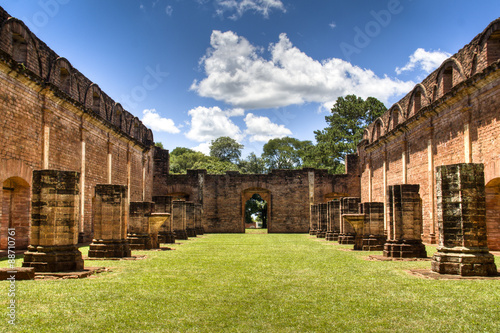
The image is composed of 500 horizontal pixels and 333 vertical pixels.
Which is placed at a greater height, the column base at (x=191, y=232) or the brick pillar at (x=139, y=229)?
the brick pillar at (x=139, y=229)

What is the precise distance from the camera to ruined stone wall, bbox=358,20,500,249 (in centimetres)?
1321

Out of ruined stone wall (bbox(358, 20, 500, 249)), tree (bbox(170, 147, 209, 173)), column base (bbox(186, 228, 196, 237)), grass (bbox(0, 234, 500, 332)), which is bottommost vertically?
column base (bbox(186, 228, 196, 237))

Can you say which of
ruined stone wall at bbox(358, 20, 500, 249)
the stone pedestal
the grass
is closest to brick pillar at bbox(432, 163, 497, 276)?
the grass

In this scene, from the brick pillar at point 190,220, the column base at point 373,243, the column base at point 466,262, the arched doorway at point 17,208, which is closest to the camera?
the column base at point 466,262

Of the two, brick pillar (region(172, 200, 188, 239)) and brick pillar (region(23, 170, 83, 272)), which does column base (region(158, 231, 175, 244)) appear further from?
brick pillar (region(23, 170, 83, 272))

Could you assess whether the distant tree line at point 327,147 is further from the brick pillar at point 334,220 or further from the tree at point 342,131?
the brick pillar at point 334,220

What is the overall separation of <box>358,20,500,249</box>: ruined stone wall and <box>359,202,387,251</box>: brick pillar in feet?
10.2

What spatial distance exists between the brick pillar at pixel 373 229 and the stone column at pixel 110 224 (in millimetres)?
7187

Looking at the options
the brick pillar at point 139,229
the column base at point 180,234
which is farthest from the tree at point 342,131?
the brick pillar at point 139,229

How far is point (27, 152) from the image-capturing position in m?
13.1

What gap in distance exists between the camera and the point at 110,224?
35.3 feet

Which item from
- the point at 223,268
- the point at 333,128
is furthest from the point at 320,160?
the point at 223,268

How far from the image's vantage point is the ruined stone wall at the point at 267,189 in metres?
30.1

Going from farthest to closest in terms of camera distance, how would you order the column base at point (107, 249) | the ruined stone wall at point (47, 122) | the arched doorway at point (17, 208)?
the arched doorway at point (17, 208) < the ruined stone wall at point (47, 122) < the column base at point (107, 249)
